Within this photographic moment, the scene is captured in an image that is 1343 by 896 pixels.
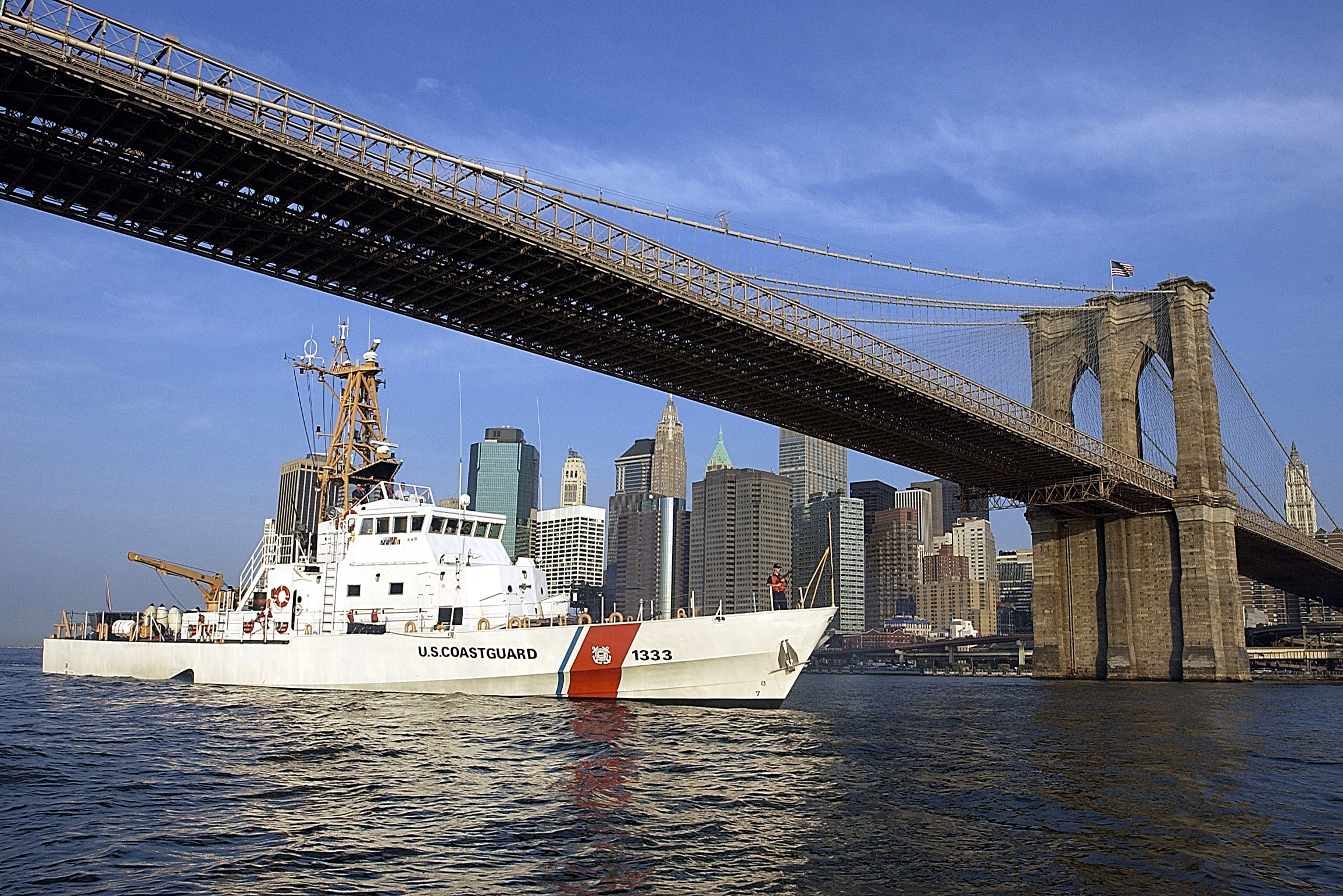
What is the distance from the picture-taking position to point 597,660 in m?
26.4

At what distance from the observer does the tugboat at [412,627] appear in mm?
26125

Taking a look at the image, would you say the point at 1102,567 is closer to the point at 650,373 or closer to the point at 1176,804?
the point at 650,373

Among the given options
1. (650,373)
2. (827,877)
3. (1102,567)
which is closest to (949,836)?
(827,877)

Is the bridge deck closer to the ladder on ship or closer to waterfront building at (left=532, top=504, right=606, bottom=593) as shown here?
the ladder on ship

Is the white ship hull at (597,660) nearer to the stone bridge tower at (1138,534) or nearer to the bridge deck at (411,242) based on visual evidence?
the bridge deck at (411,242)

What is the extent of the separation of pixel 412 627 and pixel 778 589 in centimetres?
1119

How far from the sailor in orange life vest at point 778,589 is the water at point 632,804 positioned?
120 inches

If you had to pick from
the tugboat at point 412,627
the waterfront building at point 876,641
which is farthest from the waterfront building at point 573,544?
the tugboat at point 412,627

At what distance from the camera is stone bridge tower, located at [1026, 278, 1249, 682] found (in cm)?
5744

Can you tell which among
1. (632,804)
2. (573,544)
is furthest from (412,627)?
(573,544)

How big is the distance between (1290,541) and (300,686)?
69.0m

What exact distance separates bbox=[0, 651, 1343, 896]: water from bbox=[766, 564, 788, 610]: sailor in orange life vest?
3.04 meters

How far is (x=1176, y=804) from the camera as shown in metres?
15.0

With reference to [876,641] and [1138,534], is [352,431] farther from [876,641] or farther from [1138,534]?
[876,641]
